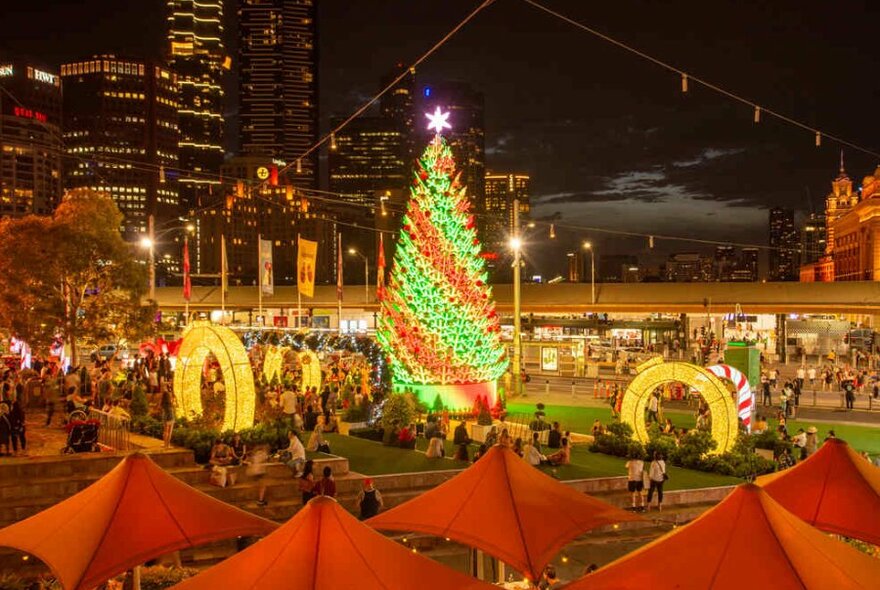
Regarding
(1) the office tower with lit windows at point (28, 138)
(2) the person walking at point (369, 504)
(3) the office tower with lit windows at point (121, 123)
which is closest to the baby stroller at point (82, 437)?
(2) the person walking at point (369, 504)

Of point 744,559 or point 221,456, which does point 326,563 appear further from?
point 221,456

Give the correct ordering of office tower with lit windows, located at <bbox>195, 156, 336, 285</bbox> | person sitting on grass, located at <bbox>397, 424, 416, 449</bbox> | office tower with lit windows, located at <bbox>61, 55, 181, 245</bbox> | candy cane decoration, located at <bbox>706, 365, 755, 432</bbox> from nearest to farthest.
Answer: person sitting on grass, located at <bbox>397, 424, 416, 449</bbox> → candy cane decoration, located at <bbox>706, 365, 755, 432</bbox> → office tower with lit windows, located at <bbox>195, 156, 336, 285</bbox> → office tower with lit windows, located at <bbox>61, 55, 181, 245</bbox>

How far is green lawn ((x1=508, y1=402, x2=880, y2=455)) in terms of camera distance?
25.1 meters

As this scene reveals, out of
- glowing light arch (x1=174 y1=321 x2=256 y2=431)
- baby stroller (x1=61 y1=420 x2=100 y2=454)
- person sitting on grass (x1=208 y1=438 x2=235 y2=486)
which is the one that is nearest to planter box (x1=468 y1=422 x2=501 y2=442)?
glowing light arch (x1=174 y1=321 x2=256 y2=431)

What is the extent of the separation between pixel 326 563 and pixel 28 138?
138369 mm

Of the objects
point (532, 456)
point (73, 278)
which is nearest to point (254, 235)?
point (73, 278)

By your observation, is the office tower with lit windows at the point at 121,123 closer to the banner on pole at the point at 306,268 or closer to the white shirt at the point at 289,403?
the banner on pole at the point at 306,268

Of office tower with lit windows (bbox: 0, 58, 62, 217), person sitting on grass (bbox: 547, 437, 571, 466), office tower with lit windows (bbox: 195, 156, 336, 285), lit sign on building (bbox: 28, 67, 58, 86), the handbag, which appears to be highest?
lit sign on building (bbox: 28, 67, 58, 86)

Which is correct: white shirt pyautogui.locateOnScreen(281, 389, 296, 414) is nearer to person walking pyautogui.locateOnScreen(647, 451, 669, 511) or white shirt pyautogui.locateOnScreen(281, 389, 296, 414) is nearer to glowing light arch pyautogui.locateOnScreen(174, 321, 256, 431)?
glowing light arch pyautogui.locateOnScreen(174, 321, 256, 431)

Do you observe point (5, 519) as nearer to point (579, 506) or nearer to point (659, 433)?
point (579, 506)

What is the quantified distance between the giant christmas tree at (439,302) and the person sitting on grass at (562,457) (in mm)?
7402

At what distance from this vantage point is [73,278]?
25.4 m

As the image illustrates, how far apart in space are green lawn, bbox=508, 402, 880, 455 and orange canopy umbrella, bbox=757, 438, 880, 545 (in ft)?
44.3

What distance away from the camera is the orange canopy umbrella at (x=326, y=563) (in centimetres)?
657
